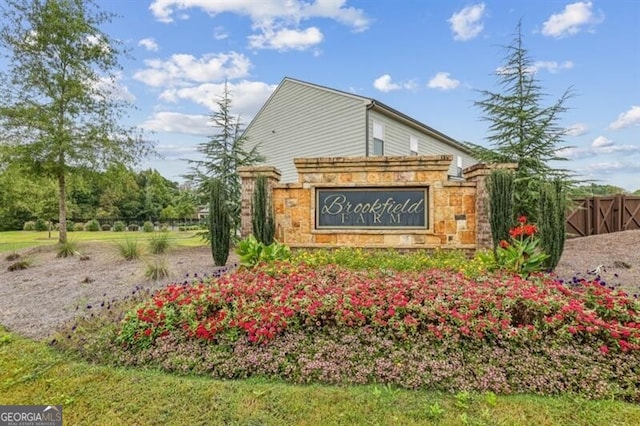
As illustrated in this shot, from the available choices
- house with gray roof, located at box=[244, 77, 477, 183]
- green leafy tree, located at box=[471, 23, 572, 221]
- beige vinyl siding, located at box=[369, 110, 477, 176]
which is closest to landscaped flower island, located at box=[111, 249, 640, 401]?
green leafy tree, located at box=[471, 23, 572, 221]

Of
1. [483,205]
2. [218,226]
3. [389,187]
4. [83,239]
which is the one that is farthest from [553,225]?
[83,239]

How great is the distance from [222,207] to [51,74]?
8090 mm

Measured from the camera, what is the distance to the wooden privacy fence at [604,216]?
11438 millimetres

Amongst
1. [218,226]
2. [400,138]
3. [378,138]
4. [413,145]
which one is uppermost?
[400,138]

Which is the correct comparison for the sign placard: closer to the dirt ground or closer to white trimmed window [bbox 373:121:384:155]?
the dirt ground

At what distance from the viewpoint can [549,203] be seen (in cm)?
595

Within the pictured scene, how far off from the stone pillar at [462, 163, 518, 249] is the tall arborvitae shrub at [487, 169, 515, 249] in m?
0.42

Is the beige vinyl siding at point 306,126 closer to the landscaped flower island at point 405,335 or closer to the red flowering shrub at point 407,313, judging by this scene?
the red flowering shrub at point 407,313

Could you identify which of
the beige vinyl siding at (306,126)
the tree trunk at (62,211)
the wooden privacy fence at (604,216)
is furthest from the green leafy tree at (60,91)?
the wooden privacy fence at (604,216)

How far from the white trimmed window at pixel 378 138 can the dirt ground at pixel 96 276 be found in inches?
270

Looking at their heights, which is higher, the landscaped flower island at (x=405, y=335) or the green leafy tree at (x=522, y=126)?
the green leafy tree at (x=522, y=126)

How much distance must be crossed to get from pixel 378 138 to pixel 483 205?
691cm

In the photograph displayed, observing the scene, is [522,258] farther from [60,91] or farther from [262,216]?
[60,91]

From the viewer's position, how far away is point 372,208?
7.28 metres
